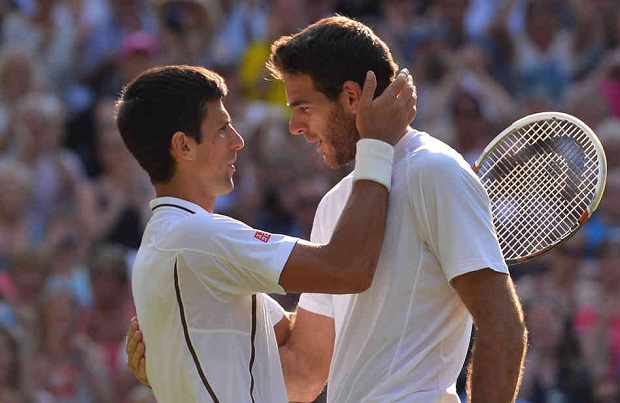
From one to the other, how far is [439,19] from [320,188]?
1.76 metres

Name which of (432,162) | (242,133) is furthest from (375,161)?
(242,133)

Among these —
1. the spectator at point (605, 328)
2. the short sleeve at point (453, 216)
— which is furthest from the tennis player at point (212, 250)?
the spectator at point (605, 328)

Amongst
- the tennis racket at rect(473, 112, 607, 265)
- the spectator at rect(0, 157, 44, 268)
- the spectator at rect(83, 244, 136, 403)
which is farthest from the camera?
the spectator at rect(0, 157, 44, 268)

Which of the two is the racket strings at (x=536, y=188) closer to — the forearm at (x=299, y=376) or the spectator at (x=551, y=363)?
the forearm at (x=299, y=376)

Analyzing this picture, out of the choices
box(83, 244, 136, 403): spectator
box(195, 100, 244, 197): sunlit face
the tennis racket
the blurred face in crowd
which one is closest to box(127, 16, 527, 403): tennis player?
box(195, 100, 244, 197): sunlit face

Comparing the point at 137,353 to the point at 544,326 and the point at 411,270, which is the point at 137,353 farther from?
the point at 544,326

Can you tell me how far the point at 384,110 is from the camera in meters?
3.70

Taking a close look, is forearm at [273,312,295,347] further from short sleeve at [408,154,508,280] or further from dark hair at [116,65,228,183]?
short sleeve at [408,154,508,280]

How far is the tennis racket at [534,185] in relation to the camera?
166 inches

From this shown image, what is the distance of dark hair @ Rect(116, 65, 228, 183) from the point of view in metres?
3.88

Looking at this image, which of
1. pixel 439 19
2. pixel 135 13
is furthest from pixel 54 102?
pixel 439 19

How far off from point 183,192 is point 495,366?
3.58 ft

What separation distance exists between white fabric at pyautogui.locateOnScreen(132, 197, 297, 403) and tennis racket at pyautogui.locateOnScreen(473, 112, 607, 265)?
2.95ft

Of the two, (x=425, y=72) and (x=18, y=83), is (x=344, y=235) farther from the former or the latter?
(x=18, y=83)
